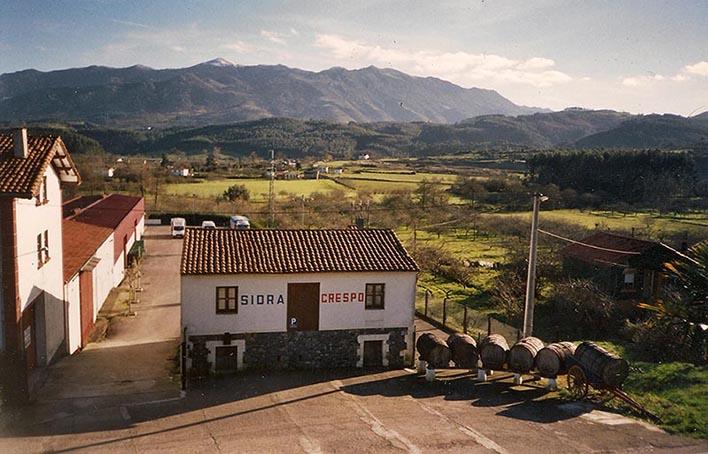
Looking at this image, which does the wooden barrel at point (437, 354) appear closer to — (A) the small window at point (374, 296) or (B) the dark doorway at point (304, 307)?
(A) the small window at point (374, 296)

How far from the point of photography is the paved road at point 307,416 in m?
14.3

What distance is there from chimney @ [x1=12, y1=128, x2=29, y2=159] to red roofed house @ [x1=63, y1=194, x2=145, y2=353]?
516 cm

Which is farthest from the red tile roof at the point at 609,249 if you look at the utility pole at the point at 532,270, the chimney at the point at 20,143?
the chimney at the point at 20,143

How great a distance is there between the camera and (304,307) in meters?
20.4

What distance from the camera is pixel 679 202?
218ft

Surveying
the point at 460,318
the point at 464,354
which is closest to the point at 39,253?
the point at 464,354

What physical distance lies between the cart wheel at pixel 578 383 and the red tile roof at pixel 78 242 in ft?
55.8

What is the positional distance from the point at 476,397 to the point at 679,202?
58.8 meters

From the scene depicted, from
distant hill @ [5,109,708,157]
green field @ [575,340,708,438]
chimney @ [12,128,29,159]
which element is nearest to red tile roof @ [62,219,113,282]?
chimney @ [12,128,29,159]

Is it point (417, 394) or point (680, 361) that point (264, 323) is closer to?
point (417, 394)

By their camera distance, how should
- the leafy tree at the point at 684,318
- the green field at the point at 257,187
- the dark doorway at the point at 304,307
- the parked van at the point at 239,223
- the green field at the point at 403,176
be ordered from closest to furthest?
1. the leafy tree at the point at 684,318
2. the dark doorway at the point at 304,307
3. the parked van at the point at 239,223
4. the green field at the point at 257,187
5. the green field at the point at 403,176

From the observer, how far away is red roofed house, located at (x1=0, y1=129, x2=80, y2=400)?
1557 cm

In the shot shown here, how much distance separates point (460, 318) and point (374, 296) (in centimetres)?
915

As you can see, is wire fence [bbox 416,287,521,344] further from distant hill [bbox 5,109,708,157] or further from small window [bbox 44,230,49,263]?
distant hill [bbox 5,109,708,157]
